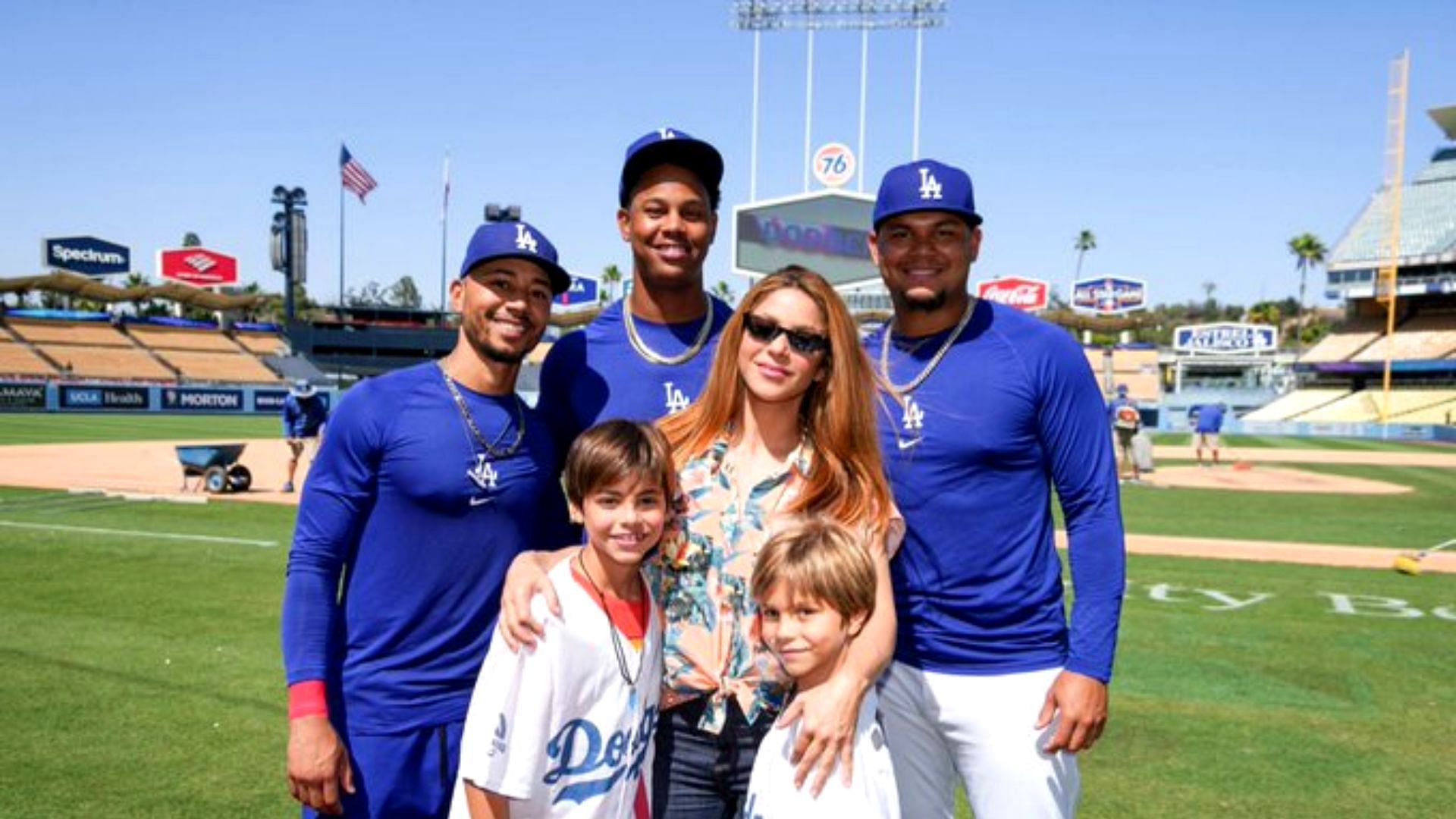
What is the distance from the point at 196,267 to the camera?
74.3 meters

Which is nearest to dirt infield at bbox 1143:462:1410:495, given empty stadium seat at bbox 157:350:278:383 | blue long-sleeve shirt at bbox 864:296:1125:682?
blue long-sleeve shirt at bbox 864:296:1125:682

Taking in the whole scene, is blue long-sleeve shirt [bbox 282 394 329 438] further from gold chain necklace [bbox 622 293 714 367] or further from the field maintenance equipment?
the field maintenance equipment

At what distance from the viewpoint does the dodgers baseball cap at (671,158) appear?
3.21m

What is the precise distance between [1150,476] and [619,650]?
22920mm

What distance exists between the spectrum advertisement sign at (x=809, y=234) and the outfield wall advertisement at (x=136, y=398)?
61.8 ft

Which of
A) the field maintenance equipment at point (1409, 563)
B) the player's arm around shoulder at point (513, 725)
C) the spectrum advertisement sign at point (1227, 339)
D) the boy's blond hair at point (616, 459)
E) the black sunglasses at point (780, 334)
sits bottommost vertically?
the field maintenance equipment at point (1409, 563)

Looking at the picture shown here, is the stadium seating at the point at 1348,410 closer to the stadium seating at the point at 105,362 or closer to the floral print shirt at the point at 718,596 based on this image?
the floral print shirt at the point at 718,596

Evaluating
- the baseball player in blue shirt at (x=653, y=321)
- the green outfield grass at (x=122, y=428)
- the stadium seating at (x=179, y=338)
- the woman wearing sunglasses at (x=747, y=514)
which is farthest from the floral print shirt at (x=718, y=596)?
the stadium seating at (x=179, y=338)

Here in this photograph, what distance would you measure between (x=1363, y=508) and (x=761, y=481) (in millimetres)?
18918

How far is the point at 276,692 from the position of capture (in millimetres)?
6246

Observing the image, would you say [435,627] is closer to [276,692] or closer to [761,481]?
[761,481]

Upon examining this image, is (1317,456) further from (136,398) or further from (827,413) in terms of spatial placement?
(136,398)

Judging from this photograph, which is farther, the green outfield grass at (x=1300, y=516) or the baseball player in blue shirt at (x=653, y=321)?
the green outfield grass at (x=1300, y=516)

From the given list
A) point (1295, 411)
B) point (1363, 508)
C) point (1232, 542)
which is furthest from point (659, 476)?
point (1295, 411)
